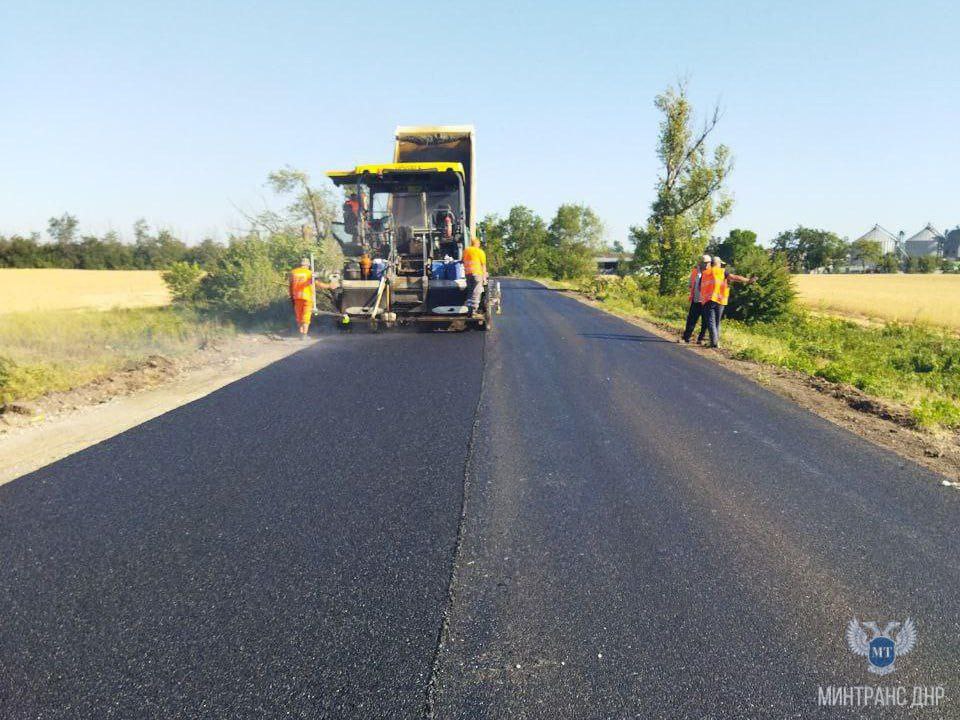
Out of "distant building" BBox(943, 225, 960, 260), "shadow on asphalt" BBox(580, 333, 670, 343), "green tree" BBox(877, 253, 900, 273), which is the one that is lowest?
"shadow on asphalt" BBox(580, 333, 670, 343)

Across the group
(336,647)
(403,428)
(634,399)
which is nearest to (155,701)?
(336,647)

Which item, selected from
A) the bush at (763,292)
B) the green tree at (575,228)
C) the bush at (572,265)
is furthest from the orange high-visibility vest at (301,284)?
the green tree at (575,228)

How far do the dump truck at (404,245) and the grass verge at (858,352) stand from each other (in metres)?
5.92

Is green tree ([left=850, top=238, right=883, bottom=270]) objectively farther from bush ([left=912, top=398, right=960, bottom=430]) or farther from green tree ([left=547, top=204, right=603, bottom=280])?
bush ([left=912, top=398, right=960, bottom=430])

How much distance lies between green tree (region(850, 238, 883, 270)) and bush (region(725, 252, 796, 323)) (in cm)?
9946

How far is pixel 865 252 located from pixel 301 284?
113196mm

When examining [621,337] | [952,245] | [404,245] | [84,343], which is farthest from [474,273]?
[952,245]

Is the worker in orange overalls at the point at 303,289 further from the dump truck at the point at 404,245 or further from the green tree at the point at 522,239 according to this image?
the green tree at the point at 522,239

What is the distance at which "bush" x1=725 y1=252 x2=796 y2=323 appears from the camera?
18141 mm

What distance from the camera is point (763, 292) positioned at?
18094mm

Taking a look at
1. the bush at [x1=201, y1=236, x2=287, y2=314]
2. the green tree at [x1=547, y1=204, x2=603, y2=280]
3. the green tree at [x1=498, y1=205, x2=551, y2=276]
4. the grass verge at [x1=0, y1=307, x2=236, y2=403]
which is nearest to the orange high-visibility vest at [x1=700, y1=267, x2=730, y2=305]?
the grass verge at [x1=0, y1=307, x2=236, y2=403]

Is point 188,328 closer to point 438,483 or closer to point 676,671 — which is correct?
point 438,483

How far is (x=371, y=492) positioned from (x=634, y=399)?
3879 mm

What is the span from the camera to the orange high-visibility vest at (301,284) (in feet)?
38.7
